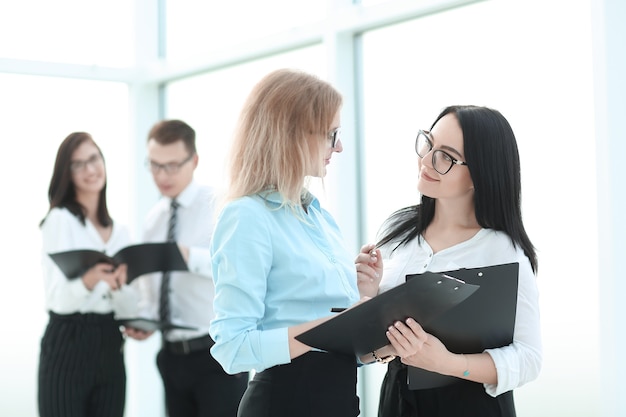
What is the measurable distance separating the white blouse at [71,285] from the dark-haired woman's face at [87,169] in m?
0.14

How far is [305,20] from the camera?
4137 mm

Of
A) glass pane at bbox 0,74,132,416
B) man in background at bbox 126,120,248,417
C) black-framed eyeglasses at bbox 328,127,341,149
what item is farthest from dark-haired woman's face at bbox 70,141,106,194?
black-framed eyeglasses at bbox 328,127,341,149

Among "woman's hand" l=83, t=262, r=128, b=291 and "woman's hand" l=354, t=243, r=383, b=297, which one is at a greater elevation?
"woman's hand" l=354, t=243, r=383, b=297

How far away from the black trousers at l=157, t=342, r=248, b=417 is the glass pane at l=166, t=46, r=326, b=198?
1.38 m

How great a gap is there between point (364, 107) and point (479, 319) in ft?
6.78

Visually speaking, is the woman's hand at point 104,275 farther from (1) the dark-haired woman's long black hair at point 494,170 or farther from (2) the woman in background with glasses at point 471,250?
(1) the dark-haired woman's long black hair at point 494,170

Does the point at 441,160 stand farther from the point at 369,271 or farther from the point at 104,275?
the point at 104,275

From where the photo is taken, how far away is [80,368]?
11.1 ft

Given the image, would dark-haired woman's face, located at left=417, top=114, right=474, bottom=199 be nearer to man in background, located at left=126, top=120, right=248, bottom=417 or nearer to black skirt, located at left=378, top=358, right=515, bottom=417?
black skirt, located at left=378, top=358, right=515, bottom=417

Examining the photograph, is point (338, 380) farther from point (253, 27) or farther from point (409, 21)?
point (253, 27)

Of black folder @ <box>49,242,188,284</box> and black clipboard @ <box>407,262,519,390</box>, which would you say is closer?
black clipboard @ <box>407,262,519,390</box>

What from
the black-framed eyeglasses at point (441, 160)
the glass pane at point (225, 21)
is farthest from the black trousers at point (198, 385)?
the glass pane at point (225, 21)

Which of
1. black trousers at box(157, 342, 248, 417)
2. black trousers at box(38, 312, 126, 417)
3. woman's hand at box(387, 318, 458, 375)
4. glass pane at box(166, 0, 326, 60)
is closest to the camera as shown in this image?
woman's hand at box(387, 318, 458, 375)

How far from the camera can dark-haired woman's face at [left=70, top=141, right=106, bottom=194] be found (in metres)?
3.59
